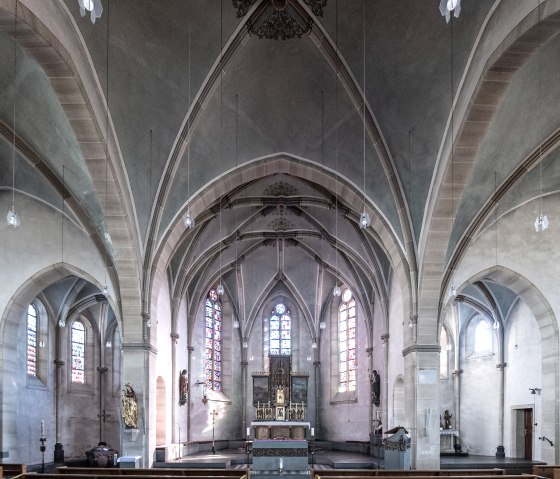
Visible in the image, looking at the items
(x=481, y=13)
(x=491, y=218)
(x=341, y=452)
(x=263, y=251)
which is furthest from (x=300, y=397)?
(x=481, y=13)

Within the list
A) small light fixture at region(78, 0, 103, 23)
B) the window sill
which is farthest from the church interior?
the window sill

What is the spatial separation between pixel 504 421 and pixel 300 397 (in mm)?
10964

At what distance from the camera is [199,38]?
53.7ft

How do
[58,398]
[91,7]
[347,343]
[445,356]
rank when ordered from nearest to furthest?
[91,7]
[58,398]
[445,356]
[347,343]

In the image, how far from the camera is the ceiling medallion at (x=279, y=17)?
52.0 feet

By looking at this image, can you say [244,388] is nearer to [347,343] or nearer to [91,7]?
[347,343]

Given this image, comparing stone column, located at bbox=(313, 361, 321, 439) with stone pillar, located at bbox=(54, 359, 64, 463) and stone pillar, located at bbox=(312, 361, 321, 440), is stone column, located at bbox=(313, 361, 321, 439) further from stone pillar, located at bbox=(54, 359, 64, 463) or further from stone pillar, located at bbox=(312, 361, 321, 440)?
stone pillar, located at bbox=(54, 359, 64, 463)

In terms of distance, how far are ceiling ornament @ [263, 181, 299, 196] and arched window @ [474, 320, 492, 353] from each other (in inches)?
440

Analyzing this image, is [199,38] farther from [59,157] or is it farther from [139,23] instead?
[59,157]

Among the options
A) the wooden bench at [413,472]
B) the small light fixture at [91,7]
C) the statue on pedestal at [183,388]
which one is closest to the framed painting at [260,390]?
the statue on pedestal at [183,388]

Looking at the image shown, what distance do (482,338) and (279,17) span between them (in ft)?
64.4

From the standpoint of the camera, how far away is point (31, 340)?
93.8ft

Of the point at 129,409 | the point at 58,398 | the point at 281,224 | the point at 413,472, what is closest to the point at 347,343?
the point at 281,224

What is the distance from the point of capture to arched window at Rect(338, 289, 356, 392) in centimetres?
3419
